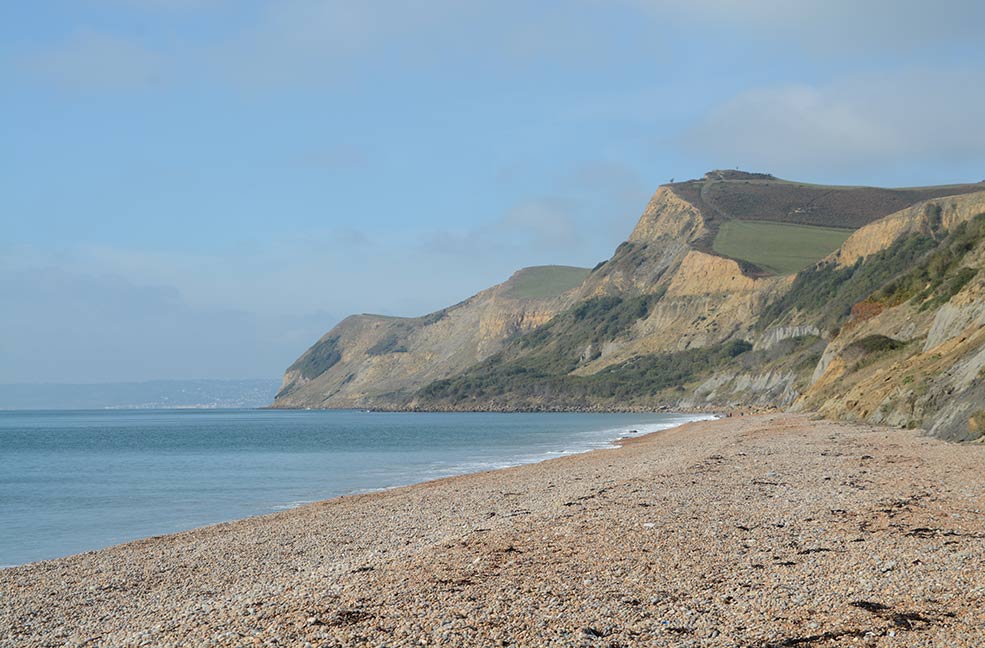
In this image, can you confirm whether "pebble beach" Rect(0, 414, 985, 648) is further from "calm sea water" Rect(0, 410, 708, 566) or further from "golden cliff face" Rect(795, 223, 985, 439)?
"golden cliff face" Rect(795, 223, 985, 439)

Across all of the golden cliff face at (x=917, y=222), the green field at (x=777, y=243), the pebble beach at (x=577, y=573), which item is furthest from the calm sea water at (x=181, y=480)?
the green field at (x=777, y=243)

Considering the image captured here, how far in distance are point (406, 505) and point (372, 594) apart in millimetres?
11470

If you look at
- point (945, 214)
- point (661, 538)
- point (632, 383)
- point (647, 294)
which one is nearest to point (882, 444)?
point (661, 538)

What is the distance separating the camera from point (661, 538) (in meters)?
12.7

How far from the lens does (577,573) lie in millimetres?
10719

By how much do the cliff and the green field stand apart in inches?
20.1

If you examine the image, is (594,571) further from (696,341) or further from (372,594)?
(696,341)

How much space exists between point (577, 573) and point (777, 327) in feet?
387

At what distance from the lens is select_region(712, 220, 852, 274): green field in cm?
16425

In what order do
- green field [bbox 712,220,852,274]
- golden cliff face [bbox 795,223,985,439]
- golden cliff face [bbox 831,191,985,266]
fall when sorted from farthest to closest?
green field [bbox 712,220,852,274] < golden cliff face [bbox 831,191,985,266] < golden cliff face [bbox 795,223,985,439]

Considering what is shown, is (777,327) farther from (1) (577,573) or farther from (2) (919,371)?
(1) (577,573)

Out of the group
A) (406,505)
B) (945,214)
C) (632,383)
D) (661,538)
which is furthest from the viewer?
(632,383)

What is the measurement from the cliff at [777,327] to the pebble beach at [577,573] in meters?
12.9

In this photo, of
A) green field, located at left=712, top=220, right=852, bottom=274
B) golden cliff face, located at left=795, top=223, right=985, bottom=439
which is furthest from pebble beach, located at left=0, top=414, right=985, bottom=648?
green field, located at left=712, top=220, right=852, bottom=274
